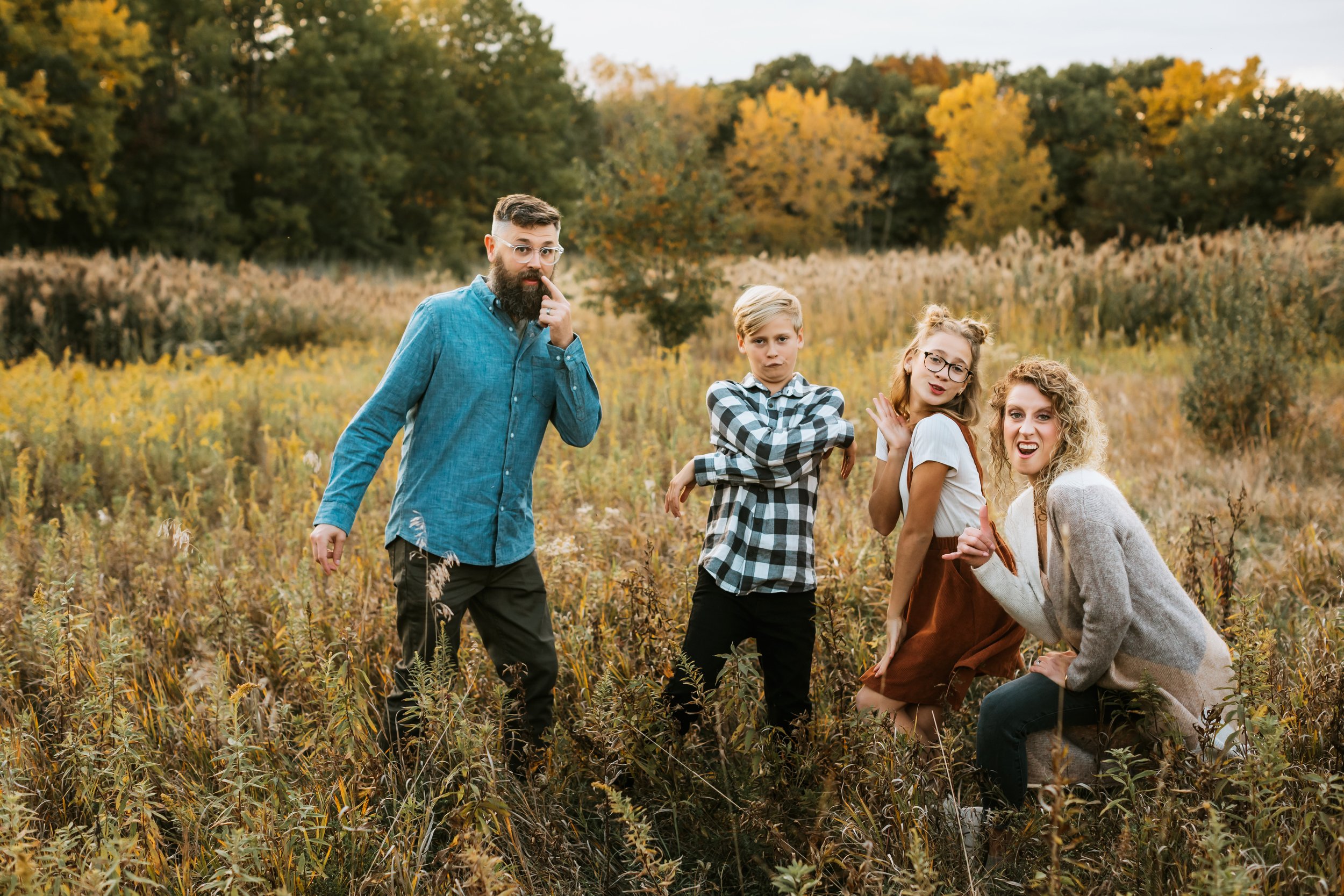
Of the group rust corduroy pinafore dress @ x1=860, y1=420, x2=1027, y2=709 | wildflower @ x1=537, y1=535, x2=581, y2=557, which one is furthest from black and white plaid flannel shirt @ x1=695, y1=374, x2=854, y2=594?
wildflower @ x1=537, y1=535, x2=581, y2=557

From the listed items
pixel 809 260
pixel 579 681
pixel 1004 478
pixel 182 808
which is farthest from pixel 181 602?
pixel 809 260

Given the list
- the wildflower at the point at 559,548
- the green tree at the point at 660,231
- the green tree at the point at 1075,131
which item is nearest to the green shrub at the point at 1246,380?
the wildflower at the point at 559,548

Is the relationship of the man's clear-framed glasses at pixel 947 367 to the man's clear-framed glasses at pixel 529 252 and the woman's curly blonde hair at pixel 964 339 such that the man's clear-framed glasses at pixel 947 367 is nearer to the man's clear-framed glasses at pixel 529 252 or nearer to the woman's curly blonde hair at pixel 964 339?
the woman's curly blonde hair at pixel 964 339

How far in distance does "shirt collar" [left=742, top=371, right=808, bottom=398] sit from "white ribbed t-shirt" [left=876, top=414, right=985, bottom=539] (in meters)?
0.38

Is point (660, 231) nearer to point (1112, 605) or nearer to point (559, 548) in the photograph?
point (559, 548)

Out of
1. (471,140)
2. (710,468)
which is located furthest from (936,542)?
(471,140)

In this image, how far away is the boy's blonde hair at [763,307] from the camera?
108 inches

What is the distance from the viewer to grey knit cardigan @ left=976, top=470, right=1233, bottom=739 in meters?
2.35

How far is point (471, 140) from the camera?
132ft

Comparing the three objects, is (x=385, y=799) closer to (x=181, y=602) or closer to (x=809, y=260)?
(x=181, y=602)

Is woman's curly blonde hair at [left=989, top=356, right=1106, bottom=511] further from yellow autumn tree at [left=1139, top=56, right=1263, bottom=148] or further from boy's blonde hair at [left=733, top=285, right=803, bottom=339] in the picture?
yellow autumn tree at [left=1139, top=56, right=1263, bottom=148]

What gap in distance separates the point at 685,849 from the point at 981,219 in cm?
4207

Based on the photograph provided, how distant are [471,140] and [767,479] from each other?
41.3 meters

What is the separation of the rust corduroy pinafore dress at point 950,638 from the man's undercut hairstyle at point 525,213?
4.52ft
